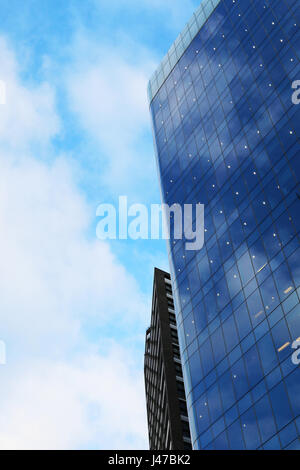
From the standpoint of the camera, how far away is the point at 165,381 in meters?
104

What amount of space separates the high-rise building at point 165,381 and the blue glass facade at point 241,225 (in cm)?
4085

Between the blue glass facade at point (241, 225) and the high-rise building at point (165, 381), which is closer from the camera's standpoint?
the blue glass facade at point (241, 225)

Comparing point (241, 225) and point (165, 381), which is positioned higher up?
point (165, 381)

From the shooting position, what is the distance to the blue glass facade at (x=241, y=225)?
45875 mm

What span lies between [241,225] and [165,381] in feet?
184

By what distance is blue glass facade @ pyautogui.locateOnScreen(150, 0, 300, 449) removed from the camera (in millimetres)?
45875

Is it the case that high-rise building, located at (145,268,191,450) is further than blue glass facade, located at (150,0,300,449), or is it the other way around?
high-rise building, located at (145,268,191,450)

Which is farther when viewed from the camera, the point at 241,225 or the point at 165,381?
the point at 165,381

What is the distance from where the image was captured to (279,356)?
44.8 meters

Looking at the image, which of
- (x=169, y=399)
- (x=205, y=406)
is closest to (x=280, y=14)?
(x=205, y=406)

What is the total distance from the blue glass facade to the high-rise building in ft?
134

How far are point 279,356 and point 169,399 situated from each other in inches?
2330

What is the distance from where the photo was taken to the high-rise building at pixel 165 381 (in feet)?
314
